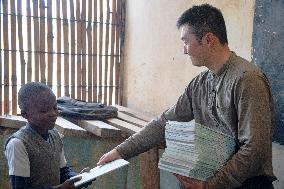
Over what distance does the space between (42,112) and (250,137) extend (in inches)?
50.9

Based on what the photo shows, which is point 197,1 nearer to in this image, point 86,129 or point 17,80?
point 86,129

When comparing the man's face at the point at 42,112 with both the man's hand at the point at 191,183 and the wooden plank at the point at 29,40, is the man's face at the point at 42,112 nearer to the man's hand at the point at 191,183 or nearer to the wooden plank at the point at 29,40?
the man's hand at the point at 191,183

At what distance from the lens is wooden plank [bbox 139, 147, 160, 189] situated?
3.51 m

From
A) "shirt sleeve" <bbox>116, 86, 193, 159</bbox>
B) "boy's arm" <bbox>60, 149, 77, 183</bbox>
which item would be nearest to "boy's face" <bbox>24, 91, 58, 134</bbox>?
"boy's arm" <bbox>60, 149, 77, 183</bbox>

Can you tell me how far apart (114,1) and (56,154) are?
3.23 meters

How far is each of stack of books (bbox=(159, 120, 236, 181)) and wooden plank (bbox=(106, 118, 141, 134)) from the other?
4.70 feet

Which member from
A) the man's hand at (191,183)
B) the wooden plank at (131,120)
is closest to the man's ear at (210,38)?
the man's hand at (191,183)

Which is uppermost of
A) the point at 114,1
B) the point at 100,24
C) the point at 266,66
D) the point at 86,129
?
the point at 114,1

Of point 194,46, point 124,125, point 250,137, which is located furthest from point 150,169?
point 250,137

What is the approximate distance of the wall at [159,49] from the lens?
3086mm

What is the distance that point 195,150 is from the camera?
2.03 metres

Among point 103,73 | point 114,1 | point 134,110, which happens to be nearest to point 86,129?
point 134,110

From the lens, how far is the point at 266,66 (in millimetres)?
2693

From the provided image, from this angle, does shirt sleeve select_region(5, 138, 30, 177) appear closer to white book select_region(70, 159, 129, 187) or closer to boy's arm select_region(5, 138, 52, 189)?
boy's arm select_region(5, 138, 52, 189)
